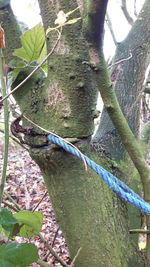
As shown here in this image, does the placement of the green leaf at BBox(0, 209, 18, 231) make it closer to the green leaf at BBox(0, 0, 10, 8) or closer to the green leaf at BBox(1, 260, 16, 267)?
the green leaf at BBox(1, 260, 16, 267)

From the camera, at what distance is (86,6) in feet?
1.94

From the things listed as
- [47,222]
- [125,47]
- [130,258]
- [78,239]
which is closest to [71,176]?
[78,239]

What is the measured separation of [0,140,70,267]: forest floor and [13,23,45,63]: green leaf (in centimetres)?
→ 118

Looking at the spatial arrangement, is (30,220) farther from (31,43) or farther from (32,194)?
(32,194)

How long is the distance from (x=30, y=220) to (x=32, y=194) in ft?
6.46

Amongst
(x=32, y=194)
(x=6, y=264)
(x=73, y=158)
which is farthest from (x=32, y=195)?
(x=6, y=264)

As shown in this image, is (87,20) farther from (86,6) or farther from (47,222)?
(47,222)

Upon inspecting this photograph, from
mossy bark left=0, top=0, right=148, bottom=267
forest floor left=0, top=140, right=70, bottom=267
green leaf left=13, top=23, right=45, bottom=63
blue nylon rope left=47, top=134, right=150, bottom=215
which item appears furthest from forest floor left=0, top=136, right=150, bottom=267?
green leaf left=13, top=23, right=45, bottom=63

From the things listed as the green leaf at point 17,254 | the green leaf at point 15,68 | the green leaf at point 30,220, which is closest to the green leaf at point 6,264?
the green leaf at point 17,254

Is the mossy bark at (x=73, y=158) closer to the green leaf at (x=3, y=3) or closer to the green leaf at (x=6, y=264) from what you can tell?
the green leaf at (x=3, y=3)

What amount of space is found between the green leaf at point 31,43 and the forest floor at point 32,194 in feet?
3.87

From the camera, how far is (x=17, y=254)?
19.2 inches

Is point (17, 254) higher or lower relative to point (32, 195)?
higher

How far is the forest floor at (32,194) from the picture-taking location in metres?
1.77
